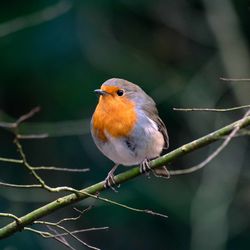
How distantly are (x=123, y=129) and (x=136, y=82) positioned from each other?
128 inches

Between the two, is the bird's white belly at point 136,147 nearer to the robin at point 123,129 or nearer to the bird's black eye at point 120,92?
the robin at point 123,129

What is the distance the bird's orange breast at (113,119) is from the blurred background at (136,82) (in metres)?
2.34

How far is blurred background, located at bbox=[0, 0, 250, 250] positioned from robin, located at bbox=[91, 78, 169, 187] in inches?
88.1

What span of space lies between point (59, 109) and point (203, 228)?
2052 millimetres

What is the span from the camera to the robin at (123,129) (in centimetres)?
491

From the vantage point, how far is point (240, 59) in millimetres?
7629

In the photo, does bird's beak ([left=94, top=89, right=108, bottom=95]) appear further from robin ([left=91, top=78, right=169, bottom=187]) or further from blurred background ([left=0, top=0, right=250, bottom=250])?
blurred background ([left=0, top=0, right=250, bottom=250])

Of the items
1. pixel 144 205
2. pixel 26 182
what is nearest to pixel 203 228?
pixel 144 205

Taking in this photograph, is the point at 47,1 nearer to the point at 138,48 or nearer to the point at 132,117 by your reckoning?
the point at 138,48

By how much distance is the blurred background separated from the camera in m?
7.56

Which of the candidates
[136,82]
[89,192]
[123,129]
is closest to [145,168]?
[89,192]

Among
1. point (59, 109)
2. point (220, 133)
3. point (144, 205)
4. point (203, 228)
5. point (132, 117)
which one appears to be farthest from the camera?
point (59, 109)

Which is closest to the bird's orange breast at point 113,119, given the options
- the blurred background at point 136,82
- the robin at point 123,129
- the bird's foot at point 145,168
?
the robin at point 123,129

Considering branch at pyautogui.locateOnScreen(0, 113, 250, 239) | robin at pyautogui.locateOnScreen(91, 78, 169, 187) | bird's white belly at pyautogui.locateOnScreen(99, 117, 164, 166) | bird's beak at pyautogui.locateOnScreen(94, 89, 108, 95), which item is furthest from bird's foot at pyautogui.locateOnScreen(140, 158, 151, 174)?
bird's beak at pyautogui.locateOnScreen(94, 89, 108, 95)
